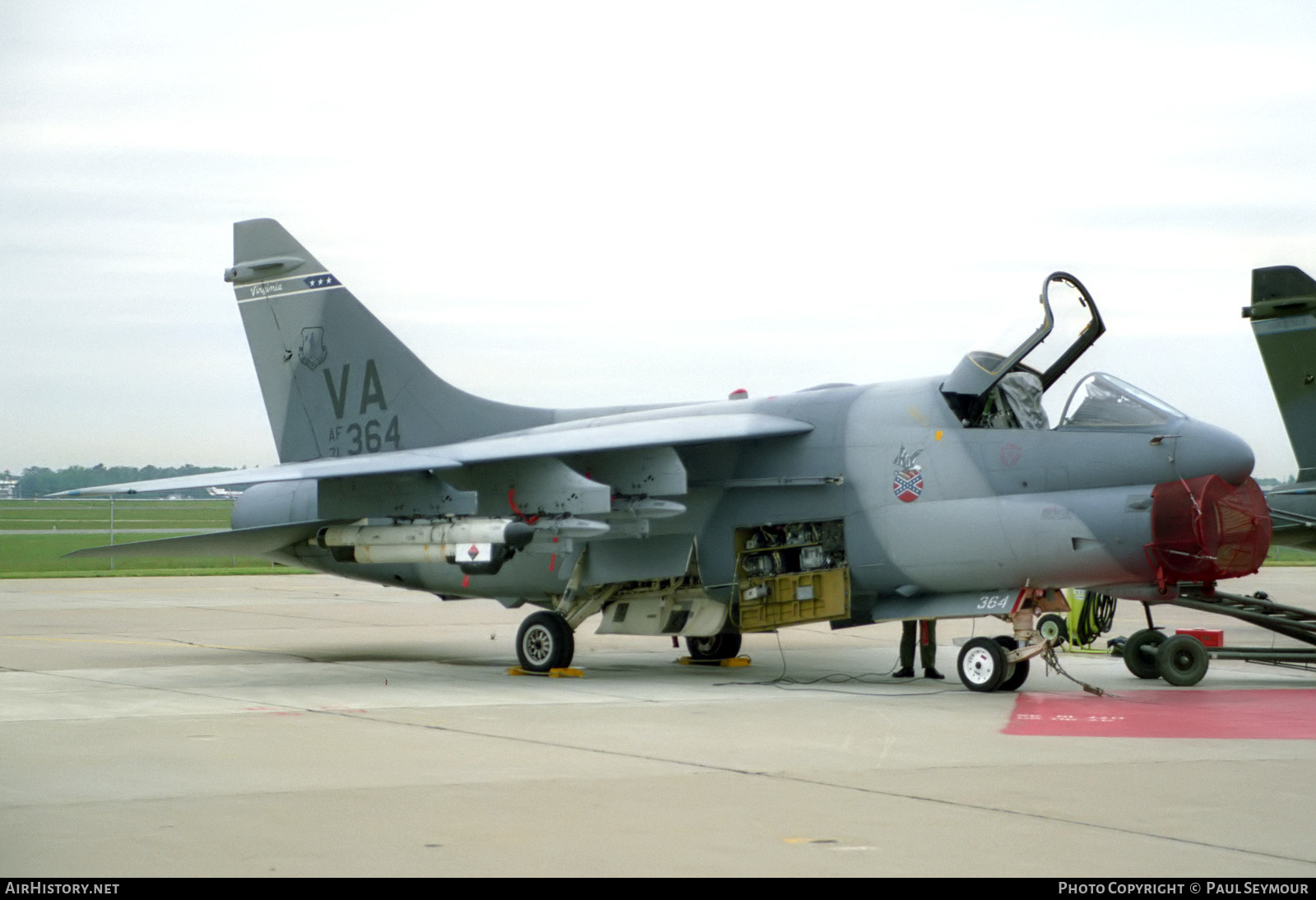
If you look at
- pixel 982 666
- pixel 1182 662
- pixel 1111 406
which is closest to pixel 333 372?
pixel 982 666

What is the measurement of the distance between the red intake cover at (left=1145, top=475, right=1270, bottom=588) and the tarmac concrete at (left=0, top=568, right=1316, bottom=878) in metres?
1.22

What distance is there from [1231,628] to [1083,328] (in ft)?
32.6

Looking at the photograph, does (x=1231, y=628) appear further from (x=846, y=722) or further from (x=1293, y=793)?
(x=1293, y=793)

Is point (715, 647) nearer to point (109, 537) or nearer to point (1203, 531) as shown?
point (1203, 531)

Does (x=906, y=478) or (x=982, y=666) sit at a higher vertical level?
(x=906, y=478)

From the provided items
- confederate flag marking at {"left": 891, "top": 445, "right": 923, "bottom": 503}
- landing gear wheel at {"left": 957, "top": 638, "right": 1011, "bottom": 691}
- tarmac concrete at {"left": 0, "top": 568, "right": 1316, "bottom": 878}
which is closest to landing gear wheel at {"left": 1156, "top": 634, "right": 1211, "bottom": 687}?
tarmac concrete at {"left": 0, "top": 568, "right": 1316, "bottom": 878}

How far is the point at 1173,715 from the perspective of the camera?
33.9 feet

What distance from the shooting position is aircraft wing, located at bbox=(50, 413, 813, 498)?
1277 centimetres

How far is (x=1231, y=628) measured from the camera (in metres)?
20.6

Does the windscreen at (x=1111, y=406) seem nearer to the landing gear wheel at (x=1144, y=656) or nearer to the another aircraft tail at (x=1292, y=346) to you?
the landing gear wheel at (x=1144, y=656)

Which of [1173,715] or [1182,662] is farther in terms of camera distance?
[1182,662]

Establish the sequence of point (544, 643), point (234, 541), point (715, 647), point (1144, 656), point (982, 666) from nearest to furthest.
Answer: point (982, 666) → point (1144, 656) → point (544, 643) → point (234, 541) → point (715, 647)

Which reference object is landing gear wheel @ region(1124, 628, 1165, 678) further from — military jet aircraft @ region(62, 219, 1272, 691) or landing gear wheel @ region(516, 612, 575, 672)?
landing gear wheel @ region(516, 612, 575, 672)

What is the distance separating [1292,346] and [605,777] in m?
11.0
